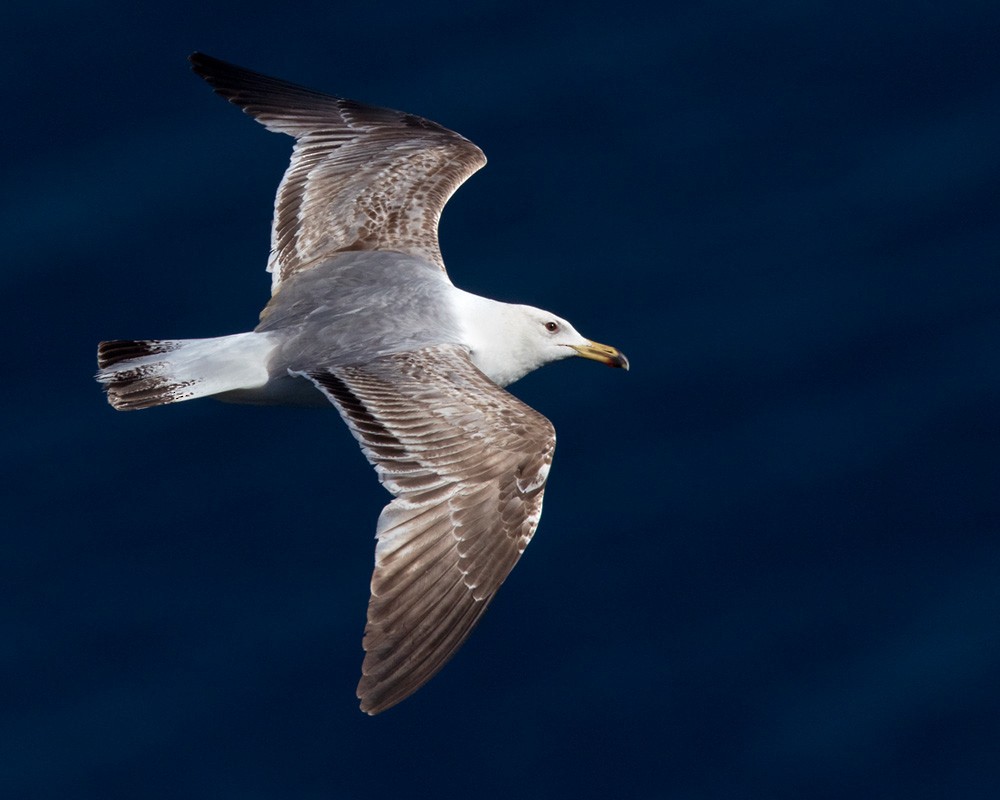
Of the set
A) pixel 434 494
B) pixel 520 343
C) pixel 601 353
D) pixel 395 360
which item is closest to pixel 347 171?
pixel 520 343

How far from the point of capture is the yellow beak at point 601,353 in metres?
11.8

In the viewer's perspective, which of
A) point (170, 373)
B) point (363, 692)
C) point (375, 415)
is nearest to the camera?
point (363, 692)

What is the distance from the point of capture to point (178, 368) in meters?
10.8

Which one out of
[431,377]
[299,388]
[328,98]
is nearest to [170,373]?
[299,388]

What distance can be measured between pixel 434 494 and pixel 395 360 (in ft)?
3.46

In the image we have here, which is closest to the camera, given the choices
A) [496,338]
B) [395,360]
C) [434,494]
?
[434,494]

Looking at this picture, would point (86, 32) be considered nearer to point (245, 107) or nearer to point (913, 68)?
point (245, 107)

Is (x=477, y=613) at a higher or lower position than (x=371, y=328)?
lower

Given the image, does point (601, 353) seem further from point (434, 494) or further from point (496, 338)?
point (434, 494)

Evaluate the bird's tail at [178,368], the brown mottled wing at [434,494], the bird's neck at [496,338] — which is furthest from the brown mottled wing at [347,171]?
the brown mottled wing at [434,494]

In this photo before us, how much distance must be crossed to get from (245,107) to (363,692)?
550 cm

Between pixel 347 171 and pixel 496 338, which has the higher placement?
pixel 347 171

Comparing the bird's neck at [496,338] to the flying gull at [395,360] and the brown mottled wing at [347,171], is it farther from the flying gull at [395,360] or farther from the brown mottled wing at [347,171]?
the brown mottled wing at [347,171]

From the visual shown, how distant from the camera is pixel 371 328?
1097 cm
